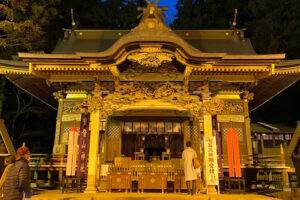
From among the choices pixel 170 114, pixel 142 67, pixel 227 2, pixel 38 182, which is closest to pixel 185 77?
pixel 142 67

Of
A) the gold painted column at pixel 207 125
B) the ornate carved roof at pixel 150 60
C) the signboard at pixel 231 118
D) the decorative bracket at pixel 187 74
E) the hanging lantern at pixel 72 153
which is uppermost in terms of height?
the ornate carved roof at pixel 150 60

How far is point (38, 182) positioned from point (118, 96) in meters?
5.72

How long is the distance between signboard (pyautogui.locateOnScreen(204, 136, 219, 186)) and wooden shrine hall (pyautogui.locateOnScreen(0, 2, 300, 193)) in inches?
1.3

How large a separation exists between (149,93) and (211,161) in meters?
3.42

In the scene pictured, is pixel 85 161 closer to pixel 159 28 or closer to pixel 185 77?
pixel 185 77

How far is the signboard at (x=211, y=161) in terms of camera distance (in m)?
8.83

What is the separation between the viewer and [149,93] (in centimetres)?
1037

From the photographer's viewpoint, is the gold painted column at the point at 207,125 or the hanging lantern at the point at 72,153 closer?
the gold painted column at the point at 207,125

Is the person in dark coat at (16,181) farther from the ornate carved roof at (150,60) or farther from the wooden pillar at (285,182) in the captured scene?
the wooden pillar at (285,182)

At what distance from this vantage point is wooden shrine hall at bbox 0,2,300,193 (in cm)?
927

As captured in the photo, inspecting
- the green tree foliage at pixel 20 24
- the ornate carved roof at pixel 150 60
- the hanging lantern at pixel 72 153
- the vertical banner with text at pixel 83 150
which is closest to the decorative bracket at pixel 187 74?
the ornate carved roof at pixel 150 60

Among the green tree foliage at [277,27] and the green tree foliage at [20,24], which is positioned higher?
the green tree foliage at [277,27]

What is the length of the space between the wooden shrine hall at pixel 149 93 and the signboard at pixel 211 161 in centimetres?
3

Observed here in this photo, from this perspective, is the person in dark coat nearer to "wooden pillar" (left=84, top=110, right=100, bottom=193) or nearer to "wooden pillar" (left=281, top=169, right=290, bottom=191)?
"wooden pillar" (left=84, top=110, right=100, bottom=193)
